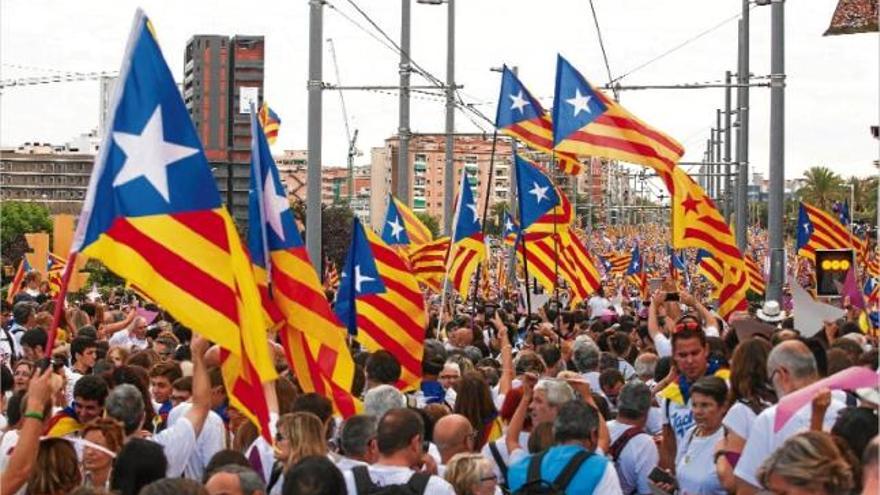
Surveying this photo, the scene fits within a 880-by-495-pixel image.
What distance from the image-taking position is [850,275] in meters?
16.9

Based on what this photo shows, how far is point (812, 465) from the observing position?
576cm

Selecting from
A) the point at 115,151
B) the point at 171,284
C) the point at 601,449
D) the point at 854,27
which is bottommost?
the point at 601,449

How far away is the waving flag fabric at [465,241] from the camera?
2162 centimetres

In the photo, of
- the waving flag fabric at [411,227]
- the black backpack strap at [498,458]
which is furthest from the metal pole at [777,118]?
the black backpack strap at [498,458]

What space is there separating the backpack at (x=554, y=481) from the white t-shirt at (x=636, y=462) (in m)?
→ 1.39

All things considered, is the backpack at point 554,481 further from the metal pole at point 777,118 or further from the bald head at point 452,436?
the metal pole at point 777,118

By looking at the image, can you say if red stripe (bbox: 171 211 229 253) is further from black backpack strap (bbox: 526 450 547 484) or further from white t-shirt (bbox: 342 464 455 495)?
black backpack strap (bbox: 526 450 547 484)

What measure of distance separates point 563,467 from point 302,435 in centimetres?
113

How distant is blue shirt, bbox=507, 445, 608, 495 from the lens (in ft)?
24.3

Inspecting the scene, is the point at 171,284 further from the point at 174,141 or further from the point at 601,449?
the point at 601,449

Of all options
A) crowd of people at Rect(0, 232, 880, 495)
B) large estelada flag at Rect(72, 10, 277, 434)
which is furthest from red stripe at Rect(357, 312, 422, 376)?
large estelada flag at Rect(72, 10, 277, 434)

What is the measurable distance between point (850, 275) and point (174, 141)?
1034cm

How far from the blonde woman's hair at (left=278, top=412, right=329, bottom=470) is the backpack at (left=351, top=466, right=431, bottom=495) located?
31 cm

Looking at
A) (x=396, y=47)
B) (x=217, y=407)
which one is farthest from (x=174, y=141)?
(x=396, y=47)
